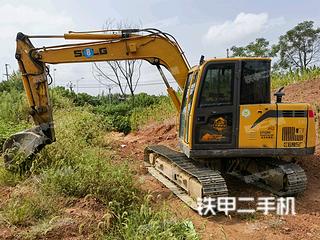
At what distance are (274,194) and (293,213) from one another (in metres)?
0.78

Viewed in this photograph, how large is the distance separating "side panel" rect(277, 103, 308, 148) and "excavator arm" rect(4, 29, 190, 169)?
205 cm

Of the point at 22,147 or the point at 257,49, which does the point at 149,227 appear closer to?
the point at 22,147

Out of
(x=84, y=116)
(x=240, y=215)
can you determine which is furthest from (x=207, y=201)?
(x=84, y=116)

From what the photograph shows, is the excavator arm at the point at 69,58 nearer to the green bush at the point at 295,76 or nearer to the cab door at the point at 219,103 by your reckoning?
the cab door at the point at 219,103

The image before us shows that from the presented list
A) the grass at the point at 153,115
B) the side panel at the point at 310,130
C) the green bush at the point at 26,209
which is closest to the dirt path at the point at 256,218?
the side panel at the point at 310,130

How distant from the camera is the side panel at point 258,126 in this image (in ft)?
21.6

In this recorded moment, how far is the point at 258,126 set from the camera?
6629 millimetres

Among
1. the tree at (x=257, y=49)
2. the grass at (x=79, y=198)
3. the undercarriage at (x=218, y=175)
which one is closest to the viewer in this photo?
the grass at (x=79, y=198)

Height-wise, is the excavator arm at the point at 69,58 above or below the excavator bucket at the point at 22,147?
above

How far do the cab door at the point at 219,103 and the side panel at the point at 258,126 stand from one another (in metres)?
0.13

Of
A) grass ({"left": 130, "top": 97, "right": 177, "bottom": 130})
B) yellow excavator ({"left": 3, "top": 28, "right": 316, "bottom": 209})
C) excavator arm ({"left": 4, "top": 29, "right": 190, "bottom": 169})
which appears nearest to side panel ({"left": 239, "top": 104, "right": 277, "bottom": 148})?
yellow excavator ({"left": 3, "top": 28, "right": 316, "bottom": 209})

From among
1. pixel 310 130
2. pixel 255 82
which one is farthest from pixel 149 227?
pixel 310 130

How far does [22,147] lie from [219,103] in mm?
3496

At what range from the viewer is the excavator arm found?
7020 mm
